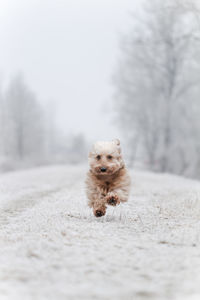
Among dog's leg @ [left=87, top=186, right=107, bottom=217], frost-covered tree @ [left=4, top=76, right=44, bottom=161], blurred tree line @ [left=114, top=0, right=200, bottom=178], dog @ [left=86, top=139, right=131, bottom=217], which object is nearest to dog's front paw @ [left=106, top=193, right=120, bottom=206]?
dog @ [left=86, top=139, right=131, bottom=217]

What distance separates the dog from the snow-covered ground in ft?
1.09

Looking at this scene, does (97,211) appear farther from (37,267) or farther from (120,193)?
(37,267)

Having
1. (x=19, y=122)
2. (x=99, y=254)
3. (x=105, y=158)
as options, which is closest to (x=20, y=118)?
(x=19, y=122)

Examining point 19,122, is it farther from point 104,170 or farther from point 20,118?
point 104,170

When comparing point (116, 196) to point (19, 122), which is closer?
point (116, 196)

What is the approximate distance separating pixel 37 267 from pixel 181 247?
1.71 m

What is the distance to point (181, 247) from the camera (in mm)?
4312

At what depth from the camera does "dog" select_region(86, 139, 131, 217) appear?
5145 mm

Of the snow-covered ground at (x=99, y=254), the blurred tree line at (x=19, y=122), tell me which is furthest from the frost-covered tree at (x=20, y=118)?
the snow-covered ground at (x=99, y=254)

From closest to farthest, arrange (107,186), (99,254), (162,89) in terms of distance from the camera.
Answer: (99,254) → (107,186) → (162,89)

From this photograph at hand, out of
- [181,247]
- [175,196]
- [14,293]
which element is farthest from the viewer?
[175,196]

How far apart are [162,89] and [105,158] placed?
734 inches

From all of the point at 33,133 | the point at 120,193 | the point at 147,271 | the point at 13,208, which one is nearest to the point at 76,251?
the point at 147,271

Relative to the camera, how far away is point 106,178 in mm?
5496
